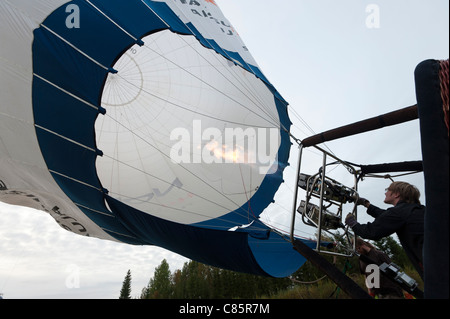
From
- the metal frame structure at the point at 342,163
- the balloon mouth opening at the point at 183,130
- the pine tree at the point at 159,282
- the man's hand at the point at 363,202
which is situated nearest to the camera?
the metal frame structure at the point at 342,163

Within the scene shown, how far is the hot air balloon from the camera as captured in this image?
342cm

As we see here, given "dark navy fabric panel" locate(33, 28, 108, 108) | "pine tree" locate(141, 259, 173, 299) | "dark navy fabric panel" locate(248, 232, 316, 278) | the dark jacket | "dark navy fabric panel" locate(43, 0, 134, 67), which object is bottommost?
"pine tree" locate(141, 259, 173, 299)

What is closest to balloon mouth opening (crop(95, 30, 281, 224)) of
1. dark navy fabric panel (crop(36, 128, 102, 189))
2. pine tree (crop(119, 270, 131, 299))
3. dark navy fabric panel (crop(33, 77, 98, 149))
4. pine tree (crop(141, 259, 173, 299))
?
dark navy fabric panel (crop(36, 128, 102, 189))

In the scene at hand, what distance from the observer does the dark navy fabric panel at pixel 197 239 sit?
149 inches

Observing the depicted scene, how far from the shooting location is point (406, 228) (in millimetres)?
1694

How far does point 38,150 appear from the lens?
A: 4.05 meters

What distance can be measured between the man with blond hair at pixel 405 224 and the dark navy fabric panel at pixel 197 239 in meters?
2.06

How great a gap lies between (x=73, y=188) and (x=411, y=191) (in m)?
4.52

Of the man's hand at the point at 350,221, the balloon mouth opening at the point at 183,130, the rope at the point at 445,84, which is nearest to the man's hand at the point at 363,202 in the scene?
the man's hand at the point at 350,221

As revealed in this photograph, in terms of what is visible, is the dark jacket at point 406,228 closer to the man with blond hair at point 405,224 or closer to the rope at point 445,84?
the man with blond hair at point 405,224

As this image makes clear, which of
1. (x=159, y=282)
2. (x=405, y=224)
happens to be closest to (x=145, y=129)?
(x=405, y=224)

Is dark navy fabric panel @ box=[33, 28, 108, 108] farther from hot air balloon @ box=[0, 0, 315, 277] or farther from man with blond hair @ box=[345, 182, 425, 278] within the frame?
man with blond hair @ box=[345, 182, 425, 278]

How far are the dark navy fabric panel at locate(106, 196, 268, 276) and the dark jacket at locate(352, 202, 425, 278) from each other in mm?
2084
